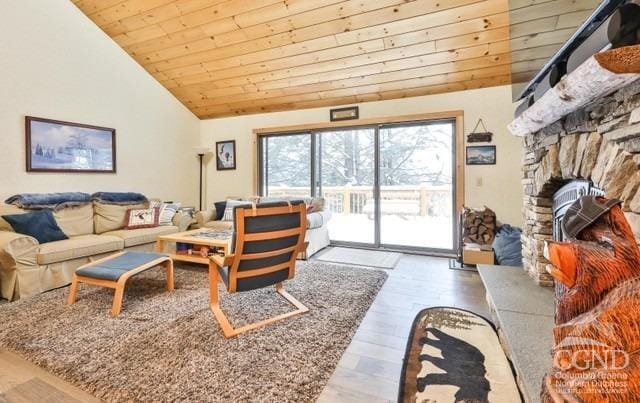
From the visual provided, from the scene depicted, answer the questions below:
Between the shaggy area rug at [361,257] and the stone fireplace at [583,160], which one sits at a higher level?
the stone fireplace at [583,160]

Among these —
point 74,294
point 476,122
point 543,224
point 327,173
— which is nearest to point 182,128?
point 327,173

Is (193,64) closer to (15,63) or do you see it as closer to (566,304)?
(15,63)

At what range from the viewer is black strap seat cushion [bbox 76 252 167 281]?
2.28 m

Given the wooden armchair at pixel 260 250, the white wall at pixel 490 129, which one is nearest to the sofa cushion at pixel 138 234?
the wooden armchair at pixel 260 250

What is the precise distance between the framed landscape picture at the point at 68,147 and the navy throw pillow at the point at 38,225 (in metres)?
0.77

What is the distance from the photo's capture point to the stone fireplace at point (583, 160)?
1180mm

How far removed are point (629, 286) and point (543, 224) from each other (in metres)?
1.80

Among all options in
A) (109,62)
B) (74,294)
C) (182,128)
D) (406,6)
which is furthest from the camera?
(182,128)

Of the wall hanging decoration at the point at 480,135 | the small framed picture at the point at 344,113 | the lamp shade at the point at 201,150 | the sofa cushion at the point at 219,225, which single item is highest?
the small framed picture at the point at 344,113

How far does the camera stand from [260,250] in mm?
2035

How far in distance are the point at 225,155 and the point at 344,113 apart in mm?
2443

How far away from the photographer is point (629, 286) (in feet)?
2.41

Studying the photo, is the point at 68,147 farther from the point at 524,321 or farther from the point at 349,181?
the point at 524,321

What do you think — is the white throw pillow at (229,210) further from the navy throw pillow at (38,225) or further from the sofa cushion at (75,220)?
the navy throw pillow at (38,225)
